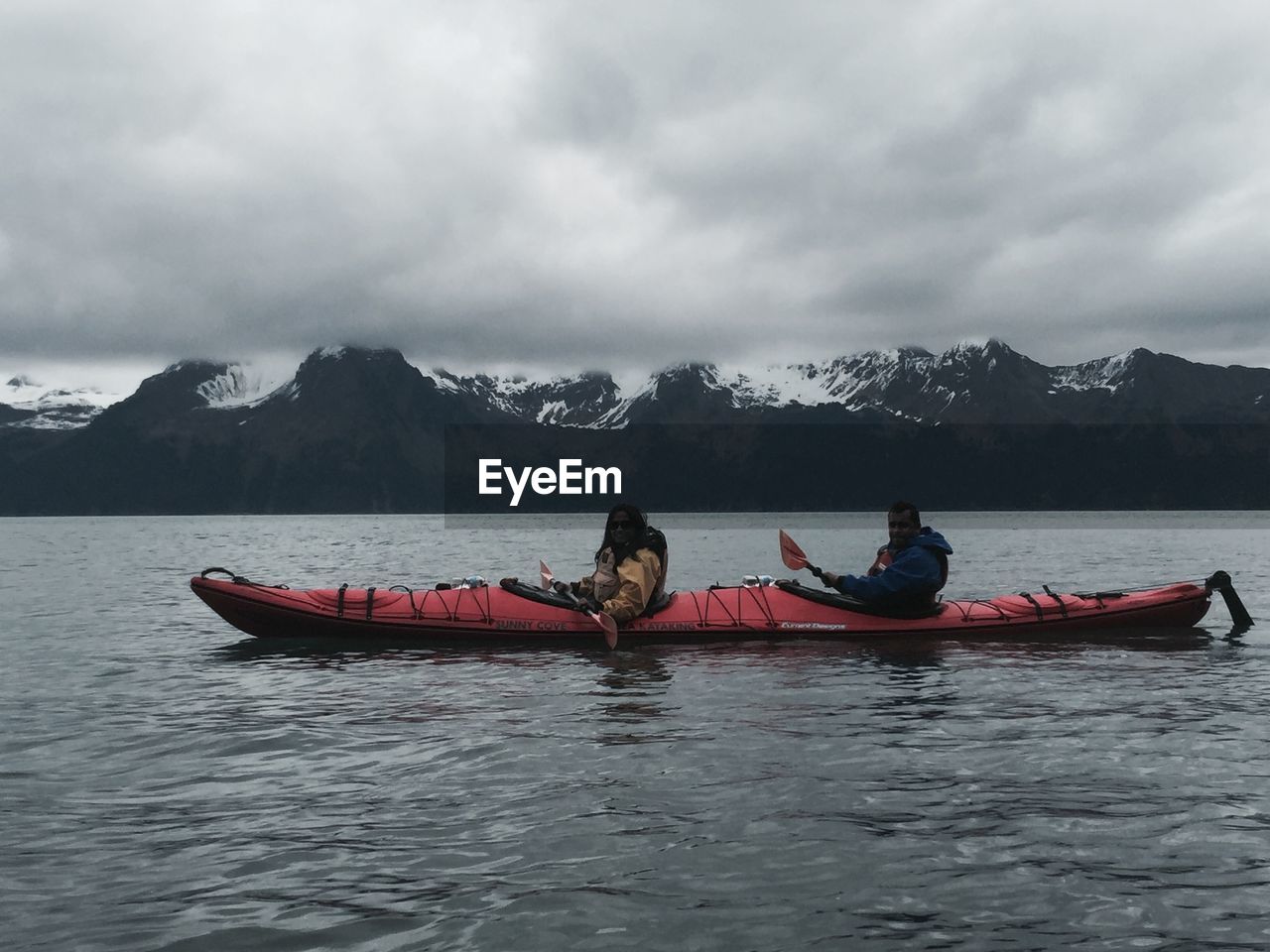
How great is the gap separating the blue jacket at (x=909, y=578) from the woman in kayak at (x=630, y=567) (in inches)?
112

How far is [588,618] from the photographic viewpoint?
15.7 metres

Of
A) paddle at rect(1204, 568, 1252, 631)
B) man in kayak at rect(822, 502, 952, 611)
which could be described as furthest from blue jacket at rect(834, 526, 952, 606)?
paddle at rect(1204, 568, 1252, 631)

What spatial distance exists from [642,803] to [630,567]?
793cm

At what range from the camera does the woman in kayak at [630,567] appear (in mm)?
15062

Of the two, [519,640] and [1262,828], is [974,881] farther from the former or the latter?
[519,640]

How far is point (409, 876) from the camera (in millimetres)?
5980

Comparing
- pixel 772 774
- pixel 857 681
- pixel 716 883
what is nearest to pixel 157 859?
pixel 716 883

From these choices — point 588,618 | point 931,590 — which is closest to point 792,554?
point 931,590

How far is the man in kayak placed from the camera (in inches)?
604

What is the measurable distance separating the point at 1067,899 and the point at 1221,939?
2.44ft

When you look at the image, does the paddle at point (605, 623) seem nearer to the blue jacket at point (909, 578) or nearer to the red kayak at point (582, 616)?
the red kayak at point (582, 616)

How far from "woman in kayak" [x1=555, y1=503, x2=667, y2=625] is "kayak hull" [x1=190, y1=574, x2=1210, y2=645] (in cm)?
40

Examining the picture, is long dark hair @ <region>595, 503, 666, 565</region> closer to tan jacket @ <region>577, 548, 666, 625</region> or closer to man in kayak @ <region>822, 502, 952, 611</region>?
tan jacket @ <region>577, 548, 666, 625</region>

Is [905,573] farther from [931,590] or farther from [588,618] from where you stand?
[588,618]
